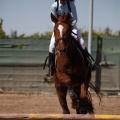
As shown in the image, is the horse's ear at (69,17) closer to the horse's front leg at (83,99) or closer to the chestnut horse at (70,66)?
the chestnut horse at (70,66)

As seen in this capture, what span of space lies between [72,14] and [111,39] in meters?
8.04

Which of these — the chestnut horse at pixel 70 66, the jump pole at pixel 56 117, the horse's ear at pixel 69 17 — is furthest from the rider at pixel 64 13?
the jump pole at pixel 56 117

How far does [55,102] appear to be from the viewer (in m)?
15.2

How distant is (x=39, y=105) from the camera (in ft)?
47.0

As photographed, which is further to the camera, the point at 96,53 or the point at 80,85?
the point at 96,53

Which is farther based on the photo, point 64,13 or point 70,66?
point 64,13

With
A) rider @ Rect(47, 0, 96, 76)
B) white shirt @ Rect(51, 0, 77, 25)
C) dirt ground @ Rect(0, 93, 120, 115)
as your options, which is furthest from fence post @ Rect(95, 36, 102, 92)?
white shirt @ Rect(51, 0, 77, 25)

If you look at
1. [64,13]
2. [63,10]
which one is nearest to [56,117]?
[64,13]

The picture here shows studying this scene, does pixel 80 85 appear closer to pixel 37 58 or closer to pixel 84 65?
pixel 84 65

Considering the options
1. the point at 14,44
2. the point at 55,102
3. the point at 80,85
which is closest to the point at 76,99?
the point at 80,85

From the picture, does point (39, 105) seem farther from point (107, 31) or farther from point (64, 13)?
point (107, 31)

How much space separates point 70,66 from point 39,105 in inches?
204

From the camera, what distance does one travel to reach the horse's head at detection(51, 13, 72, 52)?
894 cm

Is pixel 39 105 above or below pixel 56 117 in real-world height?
below
